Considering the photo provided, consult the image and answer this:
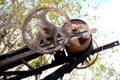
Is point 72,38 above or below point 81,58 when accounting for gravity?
above

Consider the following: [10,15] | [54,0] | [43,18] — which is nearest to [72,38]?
[43,18]

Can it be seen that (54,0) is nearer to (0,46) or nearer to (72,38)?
(0,46)

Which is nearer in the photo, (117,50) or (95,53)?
(95,53)

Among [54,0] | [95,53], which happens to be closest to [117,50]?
[54,0]

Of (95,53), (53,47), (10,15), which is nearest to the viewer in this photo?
(53,47)

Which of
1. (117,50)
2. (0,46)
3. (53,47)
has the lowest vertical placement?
(117,50)

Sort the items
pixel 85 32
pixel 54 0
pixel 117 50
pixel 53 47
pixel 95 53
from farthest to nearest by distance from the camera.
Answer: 1. pixel 117 50
2. pixel 54 0
3. pixel 95 53
4. pixel 85 32
5. pixel 53 47

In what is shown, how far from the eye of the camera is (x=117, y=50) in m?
17.4

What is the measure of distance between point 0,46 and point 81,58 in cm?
605

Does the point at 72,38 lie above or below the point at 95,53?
above

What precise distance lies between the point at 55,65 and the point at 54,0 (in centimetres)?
625

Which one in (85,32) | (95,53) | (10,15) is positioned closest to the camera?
(85,32)

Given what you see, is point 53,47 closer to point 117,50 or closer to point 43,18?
point 43,18

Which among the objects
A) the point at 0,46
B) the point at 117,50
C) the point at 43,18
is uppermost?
the point at 43,18
